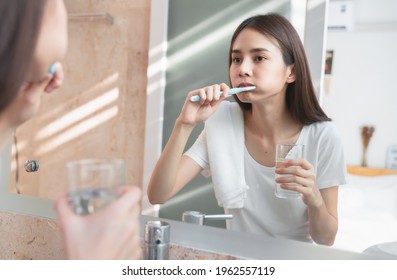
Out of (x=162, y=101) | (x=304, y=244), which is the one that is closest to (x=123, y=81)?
(x=162, y=101)

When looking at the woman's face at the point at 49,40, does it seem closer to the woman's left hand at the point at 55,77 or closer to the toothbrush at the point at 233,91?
the woman's left hand at the point at 55,77

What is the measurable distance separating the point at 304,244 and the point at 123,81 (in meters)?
0.52

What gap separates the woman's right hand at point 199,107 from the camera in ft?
2.68

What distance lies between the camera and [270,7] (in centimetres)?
75

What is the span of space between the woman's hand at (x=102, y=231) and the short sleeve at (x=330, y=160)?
0.42 metres

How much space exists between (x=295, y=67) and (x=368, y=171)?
231mm

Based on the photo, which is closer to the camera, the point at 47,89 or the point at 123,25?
the point at 47,89

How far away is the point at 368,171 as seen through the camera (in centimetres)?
65

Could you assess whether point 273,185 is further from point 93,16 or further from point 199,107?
point 93,16

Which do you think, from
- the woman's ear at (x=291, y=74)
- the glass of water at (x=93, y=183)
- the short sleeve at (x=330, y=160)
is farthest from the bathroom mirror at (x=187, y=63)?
the glass of water at (x=93, y=183)

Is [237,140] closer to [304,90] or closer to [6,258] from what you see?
[304,90]

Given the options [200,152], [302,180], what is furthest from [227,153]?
[302,180]

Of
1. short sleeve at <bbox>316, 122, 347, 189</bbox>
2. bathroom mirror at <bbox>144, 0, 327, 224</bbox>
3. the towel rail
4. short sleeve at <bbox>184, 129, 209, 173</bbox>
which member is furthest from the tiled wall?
short sleeve at <bbox>316, 122, 347, 189</bbox>

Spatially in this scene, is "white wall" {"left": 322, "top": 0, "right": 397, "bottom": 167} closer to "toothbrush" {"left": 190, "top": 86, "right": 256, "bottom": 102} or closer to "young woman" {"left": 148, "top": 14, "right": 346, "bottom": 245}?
"young woman" {"left": 148, "top": 14, "right": 346, "bottom": 245}
